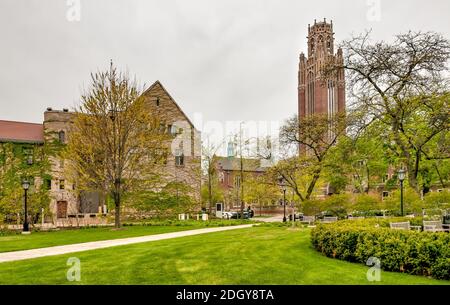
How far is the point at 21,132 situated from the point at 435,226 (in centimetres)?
4202

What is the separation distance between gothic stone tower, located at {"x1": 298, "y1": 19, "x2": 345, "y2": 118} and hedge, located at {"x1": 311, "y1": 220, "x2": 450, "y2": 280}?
283ft

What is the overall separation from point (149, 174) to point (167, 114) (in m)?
11.9

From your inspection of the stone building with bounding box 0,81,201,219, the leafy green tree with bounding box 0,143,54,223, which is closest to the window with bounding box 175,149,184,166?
the stone building with bounding box 0,81,201,219

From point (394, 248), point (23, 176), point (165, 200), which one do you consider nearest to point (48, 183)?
point (23, 176)

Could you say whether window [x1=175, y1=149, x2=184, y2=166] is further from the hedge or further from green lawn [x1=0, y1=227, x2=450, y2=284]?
the hedge

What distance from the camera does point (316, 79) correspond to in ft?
318

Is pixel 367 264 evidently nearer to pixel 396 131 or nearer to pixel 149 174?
pixel 396 131

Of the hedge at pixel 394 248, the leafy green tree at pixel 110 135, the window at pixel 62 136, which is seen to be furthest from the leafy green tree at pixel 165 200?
the hedge at pixel 394 248

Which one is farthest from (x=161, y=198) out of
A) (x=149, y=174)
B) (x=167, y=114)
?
(x=167, y=114)

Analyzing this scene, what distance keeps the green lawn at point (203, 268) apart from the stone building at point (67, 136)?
90.4 feet

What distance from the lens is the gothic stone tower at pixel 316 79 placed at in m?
98.1

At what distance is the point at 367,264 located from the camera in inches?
463

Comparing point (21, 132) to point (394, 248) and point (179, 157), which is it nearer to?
point (179, 157)

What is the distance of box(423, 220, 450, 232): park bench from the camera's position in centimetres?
1534
